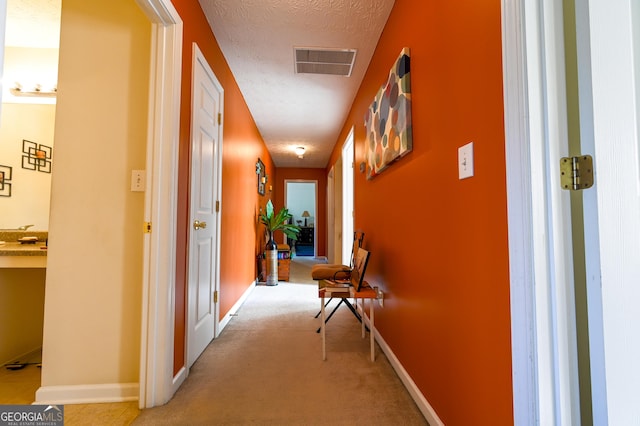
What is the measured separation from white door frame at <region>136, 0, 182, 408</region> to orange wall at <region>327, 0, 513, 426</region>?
1315 millimetres

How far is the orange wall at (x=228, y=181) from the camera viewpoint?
1.59 meters

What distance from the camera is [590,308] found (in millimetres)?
663

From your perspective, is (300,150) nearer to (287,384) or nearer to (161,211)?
(161,211)

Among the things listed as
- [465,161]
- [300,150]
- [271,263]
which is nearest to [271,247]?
[271,263]

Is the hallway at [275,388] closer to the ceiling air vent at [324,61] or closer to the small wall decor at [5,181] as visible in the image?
the small wall decor at [5,181]

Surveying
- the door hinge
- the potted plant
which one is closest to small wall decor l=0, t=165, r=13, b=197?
the potted plant

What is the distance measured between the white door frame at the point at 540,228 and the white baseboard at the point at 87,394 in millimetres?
1769

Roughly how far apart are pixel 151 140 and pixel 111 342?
111 cm

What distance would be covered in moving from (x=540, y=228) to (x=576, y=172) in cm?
16

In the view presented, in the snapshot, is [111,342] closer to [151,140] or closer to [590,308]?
[151,140]

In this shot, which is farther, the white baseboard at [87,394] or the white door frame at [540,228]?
the white baseboard at [87,394]

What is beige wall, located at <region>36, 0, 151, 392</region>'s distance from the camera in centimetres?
142

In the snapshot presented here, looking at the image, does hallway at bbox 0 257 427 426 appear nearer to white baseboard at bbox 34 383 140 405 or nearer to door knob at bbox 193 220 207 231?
white baseboard at bbox 34 383 140 405

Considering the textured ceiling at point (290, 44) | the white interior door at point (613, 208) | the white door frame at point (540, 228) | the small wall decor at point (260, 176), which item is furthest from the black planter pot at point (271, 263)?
the white interior door at point (613, 208)
